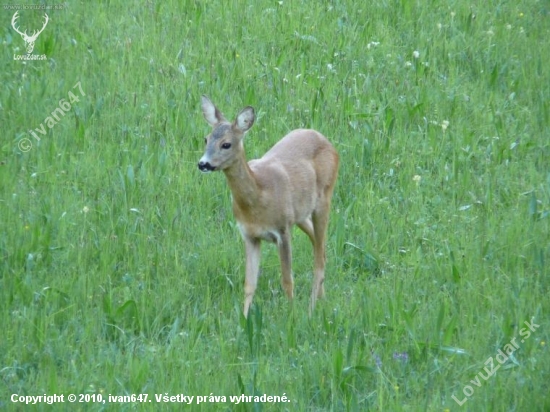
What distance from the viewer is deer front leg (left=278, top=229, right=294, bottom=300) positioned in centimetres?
833

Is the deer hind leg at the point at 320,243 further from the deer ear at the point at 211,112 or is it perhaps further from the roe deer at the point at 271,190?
the deer ear at the point at 211,112

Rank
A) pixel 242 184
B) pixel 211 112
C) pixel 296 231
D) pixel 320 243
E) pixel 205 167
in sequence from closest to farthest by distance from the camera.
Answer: pixel 205 167 < pixel 242 184 < pixel 211 112 < pixel 320 243 < pixel 296 231

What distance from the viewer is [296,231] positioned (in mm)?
9742

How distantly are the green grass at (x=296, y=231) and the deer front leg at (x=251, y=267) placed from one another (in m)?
0.11

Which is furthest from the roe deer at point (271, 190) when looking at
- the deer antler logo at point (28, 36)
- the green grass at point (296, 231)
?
the deer antler logo at point (28, 36)

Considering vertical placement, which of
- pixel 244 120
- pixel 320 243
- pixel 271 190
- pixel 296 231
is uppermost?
pixel 244 120

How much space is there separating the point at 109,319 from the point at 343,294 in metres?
1.88

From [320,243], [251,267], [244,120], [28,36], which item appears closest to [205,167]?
[244,120]

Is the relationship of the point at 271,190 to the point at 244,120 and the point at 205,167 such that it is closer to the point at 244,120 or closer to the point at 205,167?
the point at 244,120

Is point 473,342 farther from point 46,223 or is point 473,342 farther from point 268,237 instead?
point 46,223

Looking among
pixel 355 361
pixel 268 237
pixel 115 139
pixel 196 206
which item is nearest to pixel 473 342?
pixel 355 361

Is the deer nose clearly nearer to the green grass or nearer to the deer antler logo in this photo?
the green grass

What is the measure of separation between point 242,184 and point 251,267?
25.6 inches

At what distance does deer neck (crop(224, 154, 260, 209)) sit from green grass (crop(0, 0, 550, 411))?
716 mm
